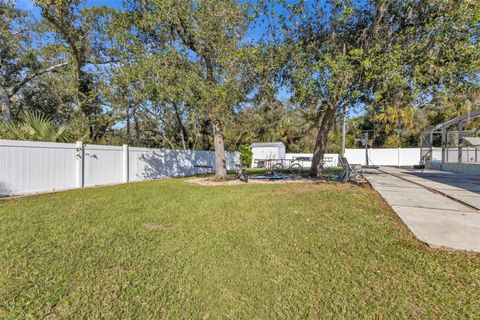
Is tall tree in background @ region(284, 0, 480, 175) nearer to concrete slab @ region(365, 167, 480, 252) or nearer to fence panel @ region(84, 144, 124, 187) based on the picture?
concrete slab @ region(365, 167, 480, 252)

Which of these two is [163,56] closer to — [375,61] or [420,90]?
[375,61]

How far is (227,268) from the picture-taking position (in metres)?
2.78

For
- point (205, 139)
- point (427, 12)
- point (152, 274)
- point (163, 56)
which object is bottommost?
point (152, 274)

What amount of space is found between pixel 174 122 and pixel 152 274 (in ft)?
49.4

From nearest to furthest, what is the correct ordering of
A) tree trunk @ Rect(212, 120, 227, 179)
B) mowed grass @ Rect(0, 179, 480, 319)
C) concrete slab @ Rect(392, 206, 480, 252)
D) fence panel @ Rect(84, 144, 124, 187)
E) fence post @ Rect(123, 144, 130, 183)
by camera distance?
1. mowed grass @ Rect(0, 179, 480, 319)
2. concrete slab @ Rect(392, 206, 480, 252)
3. fence panel @ Rect(84, 144, 124, 187)
4. fence post @ Rect(123, 144, 130, 183)
5. tree trunk @ Rect(212, 120, 227, 179)

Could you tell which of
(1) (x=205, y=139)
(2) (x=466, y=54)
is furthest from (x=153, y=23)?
(1) (x=205, y=139)

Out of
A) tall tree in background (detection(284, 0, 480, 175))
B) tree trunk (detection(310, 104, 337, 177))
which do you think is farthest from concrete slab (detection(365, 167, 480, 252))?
tree trunk (detection(310, 104, 337, 177))

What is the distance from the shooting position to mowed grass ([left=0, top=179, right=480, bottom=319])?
84.1 inches

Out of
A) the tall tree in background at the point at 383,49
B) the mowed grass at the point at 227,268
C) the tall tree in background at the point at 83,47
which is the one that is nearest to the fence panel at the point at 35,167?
the mowed grass at the point at 227,268

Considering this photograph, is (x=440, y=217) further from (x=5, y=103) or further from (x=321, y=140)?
(x=5, y=103)

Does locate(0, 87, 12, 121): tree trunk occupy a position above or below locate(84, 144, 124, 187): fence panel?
above

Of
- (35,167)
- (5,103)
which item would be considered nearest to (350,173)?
(35,167)

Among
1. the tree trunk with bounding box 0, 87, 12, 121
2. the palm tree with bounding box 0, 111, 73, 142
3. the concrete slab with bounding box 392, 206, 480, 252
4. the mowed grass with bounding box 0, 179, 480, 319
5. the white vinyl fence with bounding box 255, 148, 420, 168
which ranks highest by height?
the tree trunk with bounding box 0, 87, 12, 121

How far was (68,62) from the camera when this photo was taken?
43.8 ft
